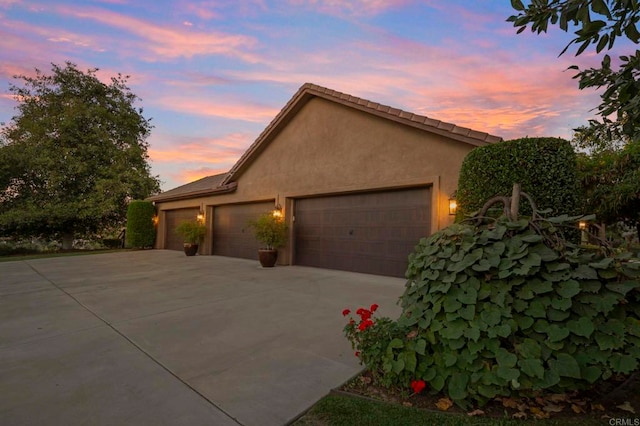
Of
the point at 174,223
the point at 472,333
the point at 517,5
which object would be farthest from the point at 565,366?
the point at 174,223

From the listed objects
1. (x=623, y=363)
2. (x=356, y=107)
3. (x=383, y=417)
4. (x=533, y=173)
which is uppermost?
(x=356, y=107)

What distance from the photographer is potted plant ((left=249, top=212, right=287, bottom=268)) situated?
9891mm

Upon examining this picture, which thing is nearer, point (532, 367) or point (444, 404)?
point (532, 367)

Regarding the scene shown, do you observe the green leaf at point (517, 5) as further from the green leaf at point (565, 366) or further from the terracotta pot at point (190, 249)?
the terracotta pot at point (190, 249)

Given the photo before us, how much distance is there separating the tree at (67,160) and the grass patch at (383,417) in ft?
68.7

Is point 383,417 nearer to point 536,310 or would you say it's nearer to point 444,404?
point 444,404

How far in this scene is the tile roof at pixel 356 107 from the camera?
652cm

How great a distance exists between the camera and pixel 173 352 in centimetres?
328

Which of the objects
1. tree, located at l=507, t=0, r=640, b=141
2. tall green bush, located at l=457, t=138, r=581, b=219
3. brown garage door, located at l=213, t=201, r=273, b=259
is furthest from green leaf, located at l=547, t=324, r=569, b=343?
brown garage door, located at l=213, t=201, r=273, b=259

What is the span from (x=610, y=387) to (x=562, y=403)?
0.40 meters

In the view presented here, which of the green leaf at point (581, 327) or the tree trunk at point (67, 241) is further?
the tree trunk at point (67, 241)

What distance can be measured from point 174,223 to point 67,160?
862 cm

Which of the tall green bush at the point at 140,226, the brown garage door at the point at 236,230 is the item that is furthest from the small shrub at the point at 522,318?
the tall green bush at the point at 140,226

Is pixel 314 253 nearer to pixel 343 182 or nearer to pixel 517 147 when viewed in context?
pixel 343 182
